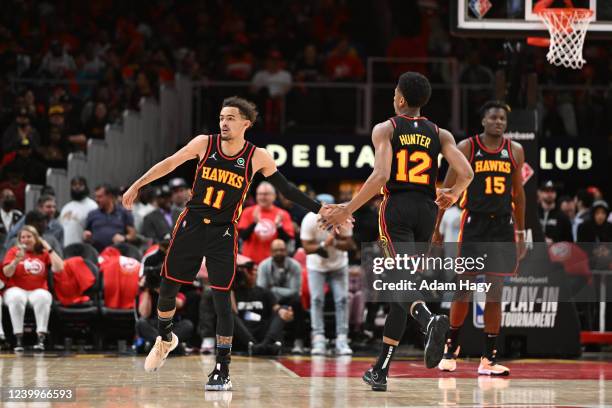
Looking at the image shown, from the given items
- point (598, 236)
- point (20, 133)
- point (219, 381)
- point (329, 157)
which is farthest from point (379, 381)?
point (20, 133)

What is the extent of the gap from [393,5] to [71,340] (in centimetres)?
1216

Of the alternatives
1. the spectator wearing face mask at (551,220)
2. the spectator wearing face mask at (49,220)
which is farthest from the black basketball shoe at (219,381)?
the spectator wearing face mask at (551,220)

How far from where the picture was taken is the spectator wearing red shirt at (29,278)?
13547 millimetres

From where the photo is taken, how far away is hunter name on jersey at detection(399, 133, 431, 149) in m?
8.88

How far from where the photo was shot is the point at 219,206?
Result: 9016mm

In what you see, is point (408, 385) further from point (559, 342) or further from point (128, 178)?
point (128, 178)

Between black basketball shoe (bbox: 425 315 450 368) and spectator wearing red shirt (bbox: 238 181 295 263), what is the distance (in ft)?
21.5

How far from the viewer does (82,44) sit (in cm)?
2178

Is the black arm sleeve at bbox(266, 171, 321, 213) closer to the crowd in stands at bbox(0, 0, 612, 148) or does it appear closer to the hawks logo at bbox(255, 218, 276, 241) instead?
the hawks logo at bbox(255, 218, 276, 241)

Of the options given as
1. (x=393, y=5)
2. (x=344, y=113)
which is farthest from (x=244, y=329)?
(x=393, y=5)

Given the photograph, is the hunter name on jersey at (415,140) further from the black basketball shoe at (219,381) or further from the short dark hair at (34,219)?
the short dark hair at (34,219)

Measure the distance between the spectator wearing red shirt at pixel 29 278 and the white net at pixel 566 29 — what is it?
20.9 ft

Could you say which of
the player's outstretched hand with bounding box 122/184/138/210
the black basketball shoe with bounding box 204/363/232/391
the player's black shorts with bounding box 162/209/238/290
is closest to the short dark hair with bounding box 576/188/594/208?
the player's black shorts with bounding box 162/209/238/290

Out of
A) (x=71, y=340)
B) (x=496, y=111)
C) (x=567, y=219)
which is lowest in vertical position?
(x=71, y=340)
